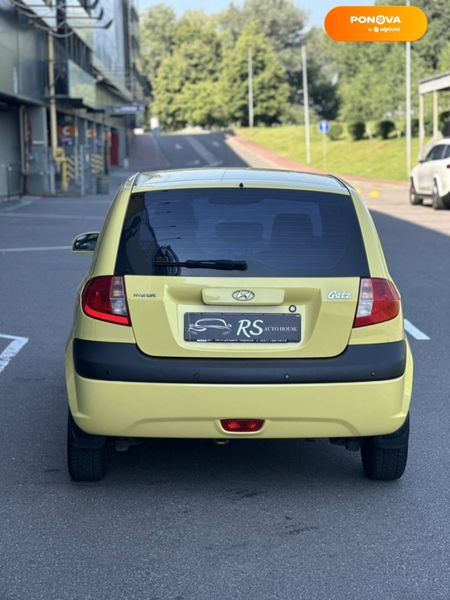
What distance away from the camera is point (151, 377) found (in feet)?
15.3

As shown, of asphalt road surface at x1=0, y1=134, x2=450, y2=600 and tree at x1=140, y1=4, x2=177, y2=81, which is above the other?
tree at x1=140, y1=4, x2=177, y2=81

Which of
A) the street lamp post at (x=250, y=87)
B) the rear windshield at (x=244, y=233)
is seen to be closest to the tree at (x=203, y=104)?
the street lamp post at (x=250, y=87)

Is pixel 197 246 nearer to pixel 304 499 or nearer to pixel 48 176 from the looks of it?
pixel 304 499

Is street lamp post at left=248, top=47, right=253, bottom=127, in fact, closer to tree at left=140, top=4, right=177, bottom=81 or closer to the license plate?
tree at left=140, top=4, right=177, bottom=81

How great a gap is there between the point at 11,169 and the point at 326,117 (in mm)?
91682

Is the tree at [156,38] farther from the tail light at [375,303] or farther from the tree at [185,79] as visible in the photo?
the tail light at [375,303]

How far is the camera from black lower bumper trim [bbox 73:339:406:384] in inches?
183

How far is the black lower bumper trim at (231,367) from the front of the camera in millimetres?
4641

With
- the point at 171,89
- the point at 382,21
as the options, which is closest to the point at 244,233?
the point at 382,21

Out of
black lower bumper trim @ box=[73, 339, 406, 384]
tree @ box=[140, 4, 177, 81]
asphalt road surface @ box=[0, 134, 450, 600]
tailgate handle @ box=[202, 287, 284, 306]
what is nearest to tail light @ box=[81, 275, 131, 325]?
black lower bumper trim @ box=[73, 339, 406, 384]

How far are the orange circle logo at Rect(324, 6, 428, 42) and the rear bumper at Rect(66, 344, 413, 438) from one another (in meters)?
46.7

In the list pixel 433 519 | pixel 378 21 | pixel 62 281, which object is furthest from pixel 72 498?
pixel 378 21

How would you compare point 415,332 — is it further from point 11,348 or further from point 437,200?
point 437,200

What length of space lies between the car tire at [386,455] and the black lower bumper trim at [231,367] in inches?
14.8
